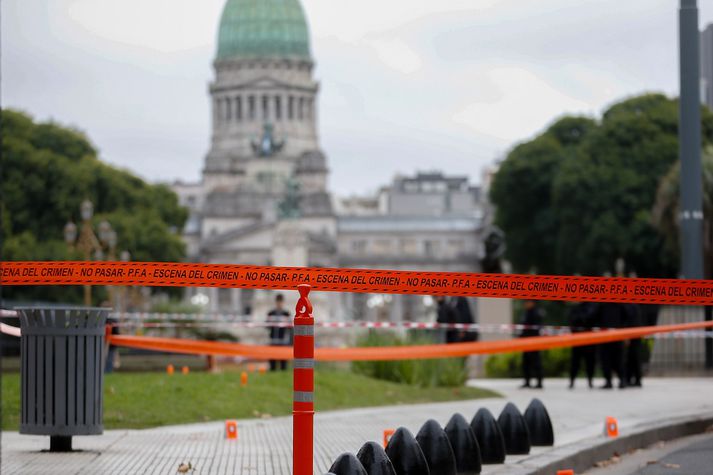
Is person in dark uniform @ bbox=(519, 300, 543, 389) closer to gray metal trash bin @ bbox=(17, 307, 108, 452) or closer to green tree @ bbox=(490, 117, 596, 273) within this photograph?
gray metal trash bin @ bbox=(17, 307, 108, 452)

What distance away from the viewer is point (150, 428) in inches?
634

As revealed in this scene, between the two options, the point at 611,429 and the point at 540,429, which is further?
the point at 611,429

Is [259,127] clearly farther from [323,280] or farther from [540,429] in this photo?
[323,280]

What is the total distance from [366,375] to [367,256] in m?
150

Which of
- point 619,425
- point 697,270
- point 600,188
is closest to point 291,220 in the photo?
point 600,188

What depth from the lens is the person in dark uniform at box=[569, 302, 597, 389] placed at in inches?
958

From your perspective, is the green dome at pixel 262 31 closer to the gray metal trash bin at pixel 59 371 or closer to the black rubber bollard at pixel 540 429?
the black rubber bollard at pixel 540 429

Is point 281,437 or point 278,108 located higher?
point 278,108

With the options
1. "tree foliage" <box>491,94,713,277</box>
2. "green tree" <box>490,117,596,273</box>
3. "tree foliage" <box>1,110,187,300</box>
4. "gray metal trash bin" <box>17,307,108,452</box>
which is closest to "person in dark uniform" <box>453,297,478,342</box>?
"gray metal trash bin" <box>17,307,108,452</box>

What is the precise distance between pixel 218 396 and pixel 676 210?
89.8ft

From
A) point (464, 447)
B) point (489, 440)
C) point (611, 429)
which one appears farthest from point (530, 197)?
point (464, 447)

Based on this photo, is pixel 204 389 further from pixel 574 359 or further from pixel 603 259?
pixel 603 259

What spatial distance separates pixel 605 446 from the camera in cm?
1420

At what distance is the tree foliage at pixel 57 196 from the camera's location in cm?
8044
